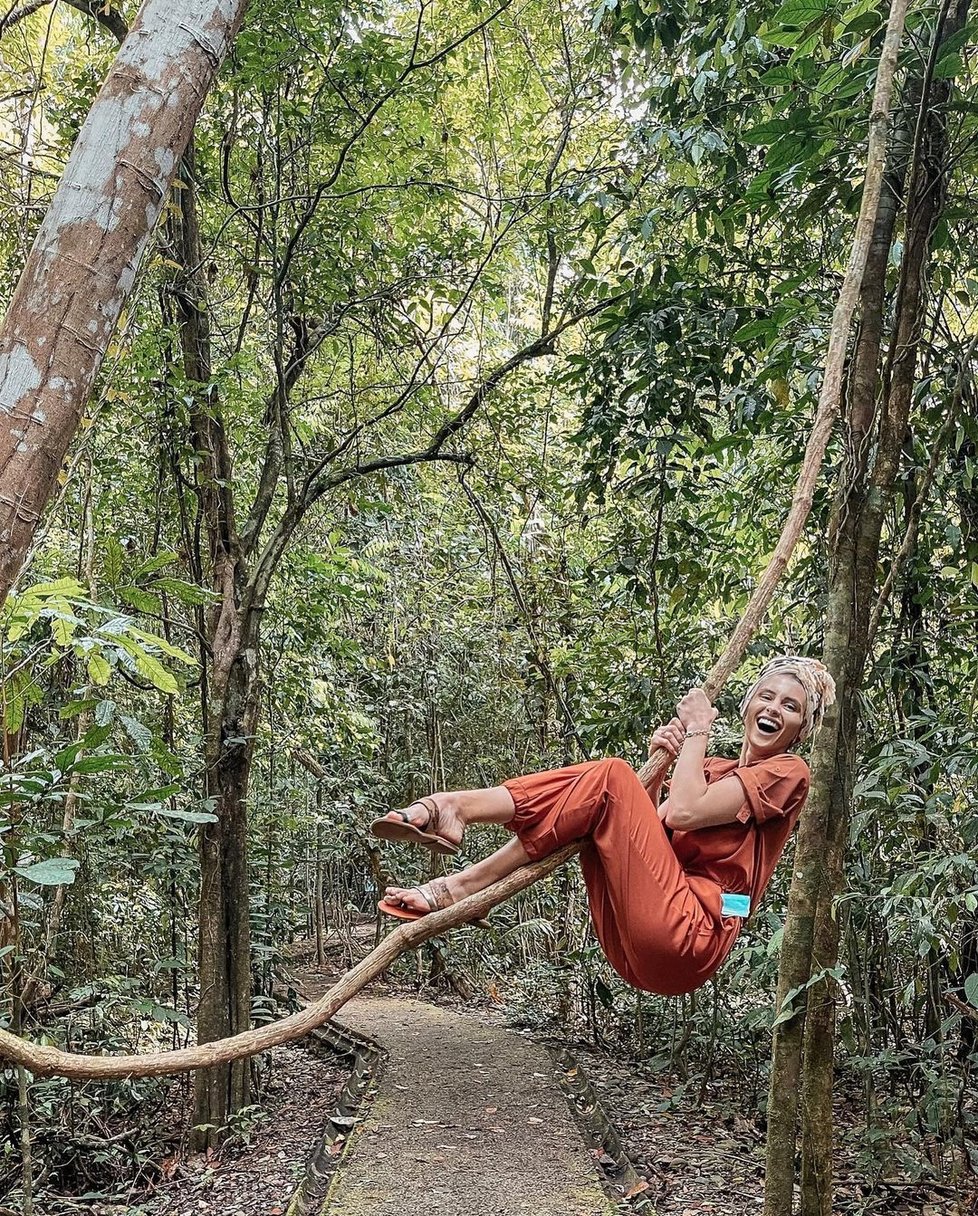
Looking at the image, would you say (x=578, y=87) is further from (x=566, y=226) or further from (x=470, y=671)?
(x=470, y=671)

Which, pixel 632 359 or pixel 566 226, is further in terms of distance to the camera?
pixel 566 226

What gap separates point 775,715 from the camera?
2721 mm

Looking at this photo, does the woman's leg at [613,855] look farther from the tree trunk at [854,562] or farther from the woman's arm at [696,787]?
the tree trunk at [854,562]

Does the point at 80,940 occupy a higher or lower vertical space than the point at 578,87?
lower

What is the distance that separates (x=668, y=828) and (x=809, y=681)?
0.55 meters

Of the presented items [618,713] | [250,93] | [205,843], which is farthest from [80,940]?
[250,93]

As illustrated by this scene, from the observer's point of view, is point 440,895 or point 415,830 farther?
point 440,895

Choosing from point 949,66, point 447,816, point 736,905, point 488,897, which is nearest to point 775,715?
point 736,905

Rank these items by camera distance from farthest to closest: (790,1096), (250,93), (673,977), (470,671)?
1. (470,671)
2. (250,93)
3. (790,1096)
4. (673,977)

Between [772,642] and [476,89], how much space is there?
453 centimetres

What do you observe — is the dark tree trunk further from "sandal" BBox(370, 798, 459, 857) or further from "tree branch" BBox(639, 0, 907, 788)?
"sandal" BBox(370, 798, 459, 857)

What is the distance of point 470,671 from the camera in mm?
10914

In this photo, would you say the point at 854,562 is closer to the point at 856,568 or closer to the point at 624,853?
the point at 856,568

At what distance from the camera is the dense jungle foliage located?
129 inches
